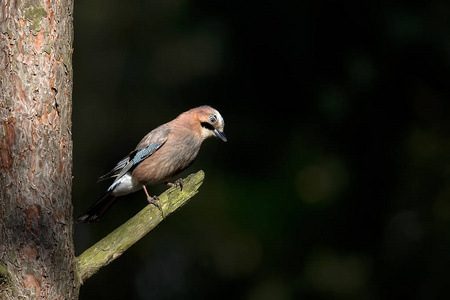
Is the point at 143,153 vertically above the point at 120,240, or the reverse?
the point at 120,240

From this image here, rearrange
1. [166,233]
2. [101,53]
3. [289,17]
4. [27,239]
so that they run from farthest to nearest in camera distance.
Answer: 1. [101,53]
2. [166,233]
3. [289,17]
4. [27,239]

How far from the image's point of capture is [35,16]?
3.17 metres

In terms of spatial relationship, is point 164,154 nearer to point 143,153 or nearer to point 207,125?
point 143,153

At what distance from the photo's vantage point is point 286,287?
672 centimetres

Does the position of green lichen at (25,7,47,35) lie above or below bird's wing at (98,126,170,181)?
above

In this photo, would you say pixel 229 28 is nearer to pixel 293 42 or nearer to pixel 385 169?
pixel 293 42

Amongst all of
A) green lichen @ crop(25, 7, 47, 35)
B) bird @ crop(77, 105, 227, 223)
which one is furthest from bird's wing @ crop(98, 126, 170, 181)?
green lichen @ crop(25, 7, 47, 35)

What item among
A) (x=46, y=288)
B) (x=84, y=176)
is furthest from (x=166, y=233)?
(x=46, y=288)

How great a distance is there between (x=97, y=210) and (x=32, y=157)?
154 centimetres

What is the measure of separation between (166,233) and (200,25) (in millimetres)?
2219

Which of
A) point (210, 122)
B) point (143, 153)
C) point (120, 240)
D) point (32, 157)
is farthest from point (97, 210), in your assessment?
point (32, 157)

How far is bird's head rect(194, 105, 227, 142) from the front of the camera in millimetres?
5047

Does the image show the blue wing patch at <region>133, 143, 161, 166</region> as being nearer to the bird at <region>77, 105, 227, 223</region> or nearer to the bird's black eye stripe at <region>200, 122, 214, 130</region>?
the bird at <region>77, 105, 227, 223</region>

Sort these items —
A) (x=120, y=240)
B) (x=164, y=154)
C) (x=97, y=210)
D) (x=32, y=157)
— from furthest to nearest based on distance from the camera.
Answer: (x=164, y=154), (x=97, y=210), (x=120, y=240), (x=32, y=157)
